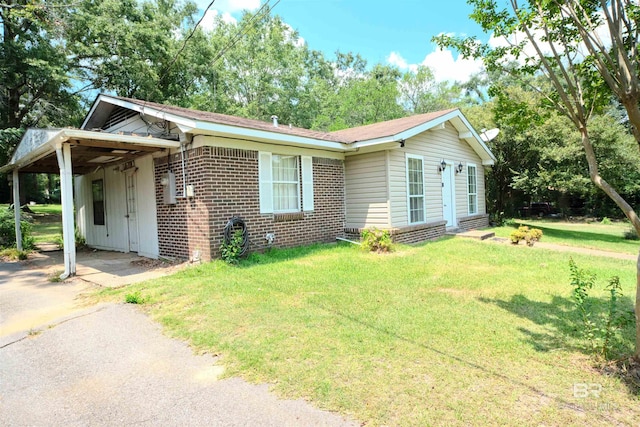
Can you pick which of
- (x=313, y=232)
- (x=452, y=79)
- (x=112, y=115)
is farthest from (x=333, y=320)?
(x=452, y=79)

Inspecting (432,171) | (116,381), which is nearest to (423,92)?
(432,171)

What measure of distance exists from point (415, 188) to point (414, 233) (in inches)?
53.9

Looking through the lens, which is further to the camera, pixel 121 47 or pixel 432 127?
pixel 121 47

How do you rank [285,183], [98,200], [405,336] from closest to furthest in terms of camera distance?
1. [405,336]
2. [285,183]
3. [98,200]

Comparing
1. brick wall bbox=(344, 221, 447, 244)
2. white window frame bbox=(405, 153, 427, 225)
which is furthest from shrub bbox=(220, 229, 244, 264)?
white window frame bbox=(405, 153, 427, 225)

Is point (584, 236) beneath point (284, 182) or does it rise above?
beneath

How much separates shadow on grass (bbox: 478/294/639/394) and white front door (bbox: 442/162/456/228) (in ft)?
24.7

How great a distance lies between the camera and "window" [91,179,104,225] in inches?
424

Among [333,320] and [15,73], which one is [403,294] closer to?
[333,320]

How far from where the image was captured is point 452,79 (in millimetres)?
36406

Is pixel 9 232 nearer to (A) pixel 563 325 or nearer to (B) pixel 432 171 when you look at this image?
(B) pixel 432 171

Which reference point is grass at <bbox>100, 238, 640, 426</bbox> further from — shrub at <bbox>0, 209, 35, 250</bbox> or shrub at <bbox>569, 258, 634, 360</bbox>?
shrub at <bbox>0, 209, 35, 250</bbox>

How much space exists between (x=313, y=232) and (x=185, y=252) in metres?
3.28

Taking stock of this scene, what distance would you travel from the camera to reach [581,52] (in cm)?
400
